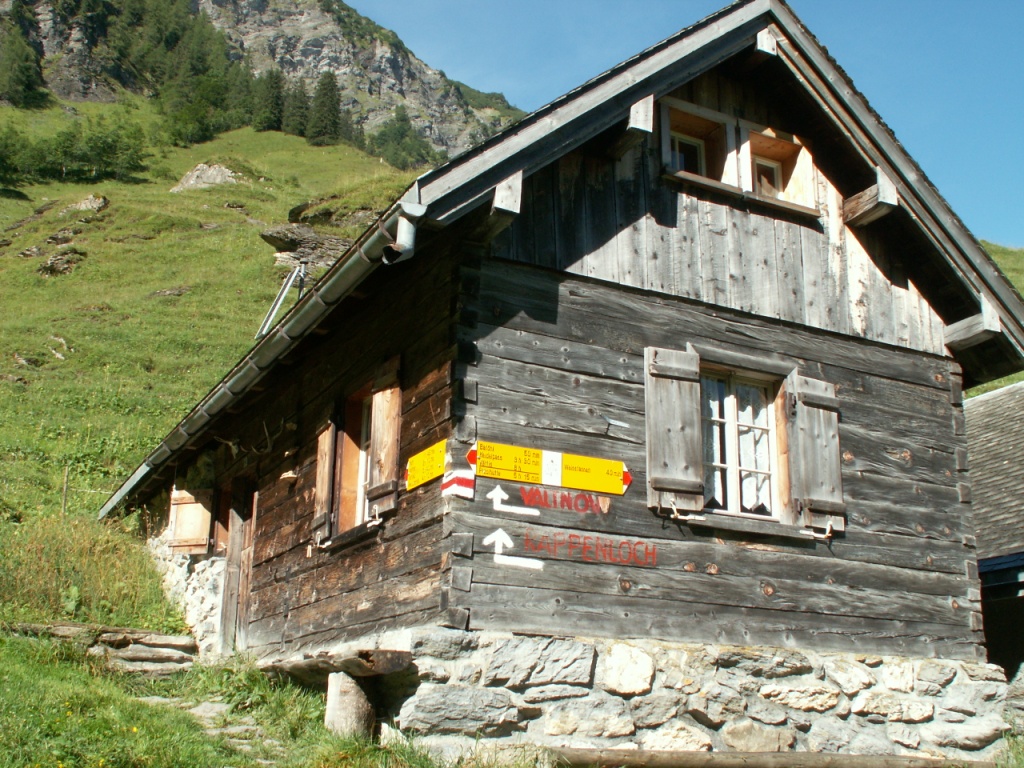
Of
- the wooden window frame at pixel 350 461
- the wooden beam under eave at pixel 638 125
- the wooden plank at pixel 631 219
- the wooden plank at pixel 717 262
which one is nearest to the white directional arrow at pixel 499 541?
the wooden window frame at pixel 350 461

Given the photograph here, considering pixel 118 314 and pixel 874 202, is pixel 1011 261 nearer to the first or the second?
pixel 118 314

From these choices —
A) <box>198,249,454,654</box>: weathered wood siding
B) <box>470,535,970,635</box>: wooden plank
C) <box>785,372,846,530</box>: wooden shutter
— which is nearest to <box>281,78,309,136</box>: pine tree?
<box>198,249,454,654</box>: weathered wood siding

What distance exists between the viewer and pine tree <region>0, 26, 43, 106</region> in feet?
294

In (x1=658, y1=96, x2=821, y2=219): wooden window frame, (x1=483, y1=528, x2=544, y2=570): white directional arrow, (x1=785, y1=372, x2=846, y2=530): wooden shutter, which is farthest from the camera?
(x1=658, y1=96, x2=821, y2=219): wooden window frame

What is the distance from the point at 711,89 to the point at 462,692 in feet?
19.1

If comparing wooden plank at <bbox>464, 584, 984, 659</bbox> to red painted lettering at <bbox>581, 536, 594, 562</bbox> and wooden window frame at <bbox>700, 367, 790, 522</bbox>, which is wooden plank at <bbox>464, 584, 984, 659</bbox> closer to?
red painted lettering at <bbox>581, 536, 594, 562</bbox>

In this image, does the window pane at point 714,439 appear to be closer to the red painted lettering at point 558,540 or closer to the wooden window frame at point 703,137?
the red painted lettering at point 558,540

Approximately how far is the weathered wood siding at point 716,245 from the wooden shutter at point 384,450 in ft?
4.90

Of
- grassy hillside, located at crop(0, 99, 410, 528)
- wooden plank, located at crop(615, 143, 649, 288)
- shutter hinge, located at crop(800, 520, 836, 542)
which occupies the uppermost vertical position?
grassy hillside, located at crop(0, 99, 410, 528)

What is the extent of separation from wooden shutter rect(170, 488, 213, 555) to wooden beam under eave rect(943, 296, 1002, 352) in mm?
8539

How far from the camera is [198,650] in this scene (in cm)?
1141

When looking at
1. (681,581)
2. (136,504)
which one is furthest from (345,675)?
(136,504)

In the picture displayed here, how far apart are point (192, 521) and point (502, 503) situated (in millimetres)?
6762

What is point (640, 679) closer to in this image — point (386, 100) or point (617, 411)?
point (617, 411)
